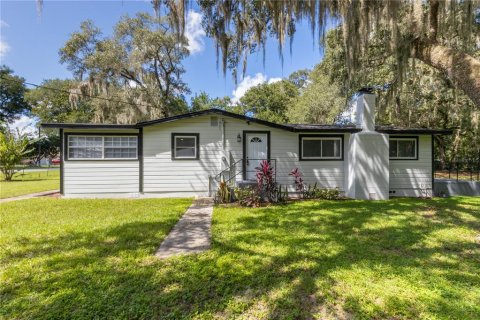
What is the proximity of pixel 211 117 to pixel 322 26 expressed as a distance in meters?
4.99

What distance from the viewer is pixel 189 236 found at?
430 cm

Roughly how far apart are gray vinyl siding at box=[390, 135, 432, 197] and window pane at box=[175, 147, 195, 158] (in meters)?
7.99

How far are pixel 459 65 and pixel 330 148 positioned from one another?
5072 mm

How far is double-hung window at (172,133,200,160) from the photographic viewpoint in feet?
28.8

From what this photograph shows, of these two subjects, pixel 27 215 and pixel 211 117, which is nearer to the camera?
pixel 27 215

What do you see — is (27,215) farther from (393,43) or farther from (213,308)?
(393,43)

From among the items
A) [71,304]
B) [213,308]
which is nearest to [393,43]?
[213,308]

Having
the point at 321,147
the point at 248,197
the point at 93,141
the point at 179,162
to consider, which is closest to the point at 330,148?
the point at 321,147

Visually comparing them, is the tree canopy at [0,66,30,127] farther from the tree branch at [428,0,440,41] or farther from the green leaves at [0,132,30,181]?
the tree branch at [428,0,440,41]

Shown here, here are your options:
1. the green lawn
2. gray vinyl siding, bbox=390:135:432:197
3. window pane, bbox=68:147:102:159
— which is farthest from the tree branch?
the green lawn

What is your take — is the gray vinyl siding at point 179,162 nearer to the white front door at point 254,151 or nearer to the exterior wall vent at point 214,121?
the exterior wall vent at point 214,121

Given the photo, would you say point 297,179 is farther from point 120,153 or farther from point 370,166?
point 120,153

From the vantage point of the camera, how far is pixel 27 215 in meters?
5.64

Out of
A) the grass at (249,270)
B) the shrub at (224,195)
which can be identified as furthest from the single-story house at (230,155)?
the grass at (249,270)
